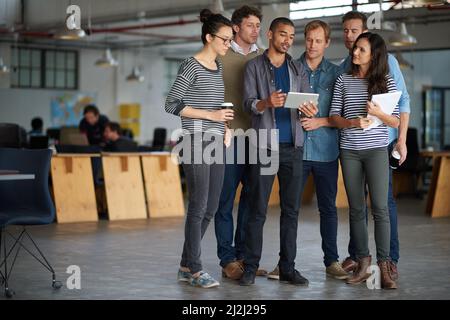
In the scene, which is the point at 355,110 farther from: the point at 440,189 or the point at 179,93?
the point at 440,189

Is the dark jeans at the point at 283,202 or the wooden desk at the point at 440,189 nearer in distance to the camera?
the dark jeans at the point at 283,202

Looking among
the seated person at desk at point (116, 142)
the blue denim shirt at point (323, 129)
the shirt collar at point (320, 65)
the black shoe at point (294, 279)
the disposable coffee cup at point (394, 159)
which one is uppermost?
the shirt collar at point (320, 65)

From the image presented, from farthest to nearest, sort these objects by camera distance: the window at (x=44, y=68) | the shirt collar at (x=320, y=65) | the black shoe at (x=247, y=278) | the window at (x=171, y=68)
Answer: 1. the window at (x=171, y=68)
2. the window at (x=44, y=68)
3. the shirt collar at (x=320, y=65)
4. the black shoe at (x=247, y=278)

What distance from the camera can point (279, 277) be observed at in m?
4.99

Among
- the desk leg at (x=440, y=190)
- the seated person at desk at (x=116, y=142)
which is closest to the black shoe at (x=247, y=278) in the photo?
the seated person at desk at (x=116, y=142)

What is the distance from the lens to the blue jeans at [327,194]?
5.02 metres

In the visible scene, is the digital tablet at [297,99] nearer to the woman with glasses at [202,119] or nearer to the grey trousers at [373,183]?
the woman with glasses at [202,119]

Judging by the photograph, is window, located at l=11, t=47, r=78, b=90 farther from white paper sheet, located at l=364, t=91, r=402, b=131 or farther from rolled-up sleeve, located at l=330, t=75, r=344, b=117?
white paper sheet, located at l=364, t=91, r=402, b=131

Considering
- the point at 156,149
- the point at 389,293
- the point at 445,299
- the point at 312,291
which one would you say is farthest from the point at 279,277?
the point at 156,149

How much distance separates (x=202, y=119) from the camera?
4613 mm

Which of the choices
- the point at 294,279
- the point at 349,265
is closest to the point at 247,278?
the point at 294,279

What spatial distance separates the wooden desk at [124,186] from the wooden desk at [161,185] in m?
0.08
